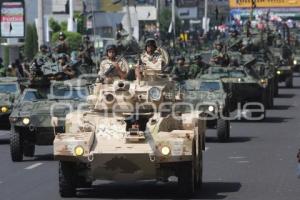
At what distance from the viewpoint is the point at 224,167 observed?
67.3 feet

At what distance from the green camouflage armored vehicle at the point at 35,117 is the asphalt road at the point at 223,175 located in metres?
0.35

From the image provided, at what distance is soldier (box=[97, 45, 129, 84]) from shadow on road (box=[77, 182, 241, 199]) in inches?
61.4

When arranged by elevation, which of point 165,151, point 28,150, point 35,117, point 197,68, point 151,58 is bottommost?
point 28,150

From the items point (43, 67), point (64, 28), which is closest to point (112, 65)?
point (43, 67)

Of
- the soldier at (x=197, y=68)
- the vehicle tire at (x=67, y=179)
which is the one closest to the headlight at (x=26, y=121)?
the vehicle tire at (x=67, y=179)

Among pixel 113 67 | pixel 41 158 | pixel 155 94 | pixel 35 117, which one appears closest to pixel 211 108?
pixel 41 158

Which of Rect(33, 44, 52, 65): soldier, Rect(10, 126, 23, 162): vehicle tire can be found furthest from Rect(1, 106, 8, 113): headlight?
Rect(10, 126, 23, 162): vehicle tire

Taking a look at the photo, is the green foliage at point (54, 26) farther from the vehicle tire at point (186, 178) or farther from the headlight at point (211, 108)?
the vehicle tire at point (186, 178)

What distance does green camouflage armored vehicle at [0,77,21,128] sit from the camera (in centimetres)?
2702

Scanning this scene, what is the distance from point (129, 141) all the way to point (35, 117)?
21.4 ft

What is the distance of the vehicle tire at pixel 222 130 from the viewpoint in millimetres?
26359

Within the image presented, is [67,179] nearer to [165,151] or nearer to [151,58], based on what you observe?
[165,151]

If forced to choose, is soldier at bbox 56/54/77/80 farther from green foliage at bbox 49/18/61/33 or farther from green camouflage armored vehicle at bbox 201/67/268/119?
green foliage at bbox 49/18/61/33

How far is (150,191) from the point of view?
16.6 m
